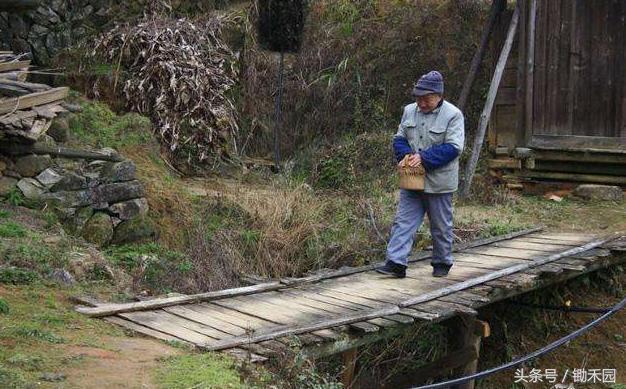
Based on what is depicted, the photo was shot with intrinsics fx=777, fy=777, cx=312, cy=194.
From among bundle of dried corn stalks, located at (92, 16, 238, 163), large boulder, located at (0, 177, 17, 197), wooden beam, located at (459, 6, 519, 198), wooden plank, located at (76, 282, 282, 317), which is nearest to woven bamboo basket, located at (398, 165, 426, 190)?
wooden plank, located at (76, 282, 282, 317)

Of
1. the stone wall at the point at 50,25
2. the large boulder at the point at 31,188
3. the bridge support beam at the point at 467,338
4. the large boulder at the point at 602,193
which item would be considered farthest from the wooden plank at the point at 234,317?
the large boulder at the point at 602,193

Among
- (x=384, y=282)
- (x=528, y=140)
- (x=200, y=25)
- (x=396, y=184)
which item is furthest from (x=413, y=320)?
(x=200, y=25)

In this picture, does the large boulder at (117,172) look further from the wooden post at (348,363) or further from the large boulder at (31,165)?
the wooden post at (348,363)

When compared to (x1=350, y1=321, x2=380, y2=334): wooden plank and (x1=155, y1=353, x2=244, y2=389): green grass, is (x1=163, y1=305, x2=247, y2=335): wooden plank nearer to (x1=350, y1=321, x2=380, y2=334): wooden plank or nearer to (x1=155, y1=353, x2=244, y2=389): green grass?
(x1=155, y1=353, x2=244, y2=389): green grass

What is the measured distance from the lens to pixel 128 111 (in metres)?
11.2

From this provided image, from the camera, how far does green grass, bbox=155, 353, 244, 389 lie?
4277mm

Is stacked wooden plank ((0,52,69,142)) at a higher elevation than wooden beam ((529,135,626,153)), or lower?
higher

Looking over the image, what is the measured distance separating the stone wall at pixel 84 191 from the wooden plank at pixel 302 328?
3.62 meters

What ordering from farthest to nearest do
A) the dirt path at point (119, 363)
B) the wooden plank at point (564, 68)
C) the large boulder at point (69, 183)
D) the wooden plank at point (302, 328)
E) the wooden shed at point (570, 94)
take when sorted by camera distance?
the wooden plank at point (564, 68) → the wooden shed at point (570, 94) → the large boulder at point (69, 183) → the wooden plank at point (302, 328) → the dirt path at point (119, 363)

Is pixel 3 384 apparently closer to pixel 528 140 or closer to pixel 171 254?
pixel 171 254

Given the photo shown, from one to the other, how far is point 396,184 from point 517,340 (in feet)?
11.9

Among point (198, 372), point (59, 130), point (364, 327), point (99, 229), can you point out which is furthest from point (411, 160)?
point (59, 130)

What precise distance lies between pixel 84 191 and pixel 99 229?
45cm

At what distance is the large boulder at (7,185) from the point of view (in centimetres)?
787
